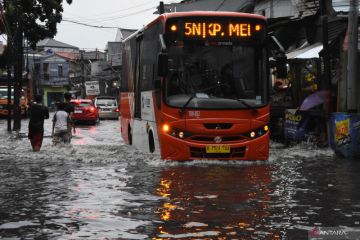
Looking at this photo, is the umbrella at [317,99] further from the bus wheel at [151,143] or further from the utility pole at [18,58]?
the utility pole at [18,58]

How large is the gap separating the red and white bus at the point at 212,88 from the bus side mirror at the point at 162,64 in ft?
1.17

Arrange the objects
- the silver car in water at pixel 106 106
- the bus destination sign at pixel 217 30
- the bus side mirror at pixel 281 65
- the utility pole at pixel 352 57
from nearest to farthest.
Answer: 1. the bus destination sign at pixel 217 30
2. the bus side mirror at pixel 281 65
3. the utility pole at pixel 352 57
4. the silver car in water at pixel 106 106

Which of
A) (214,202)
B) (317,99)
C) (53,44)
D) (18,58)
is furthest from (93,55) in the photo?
(214,202)

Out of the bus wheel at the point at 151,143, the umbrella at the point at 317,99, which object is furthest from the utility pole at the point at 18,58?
the umbrella at the point at 317,99

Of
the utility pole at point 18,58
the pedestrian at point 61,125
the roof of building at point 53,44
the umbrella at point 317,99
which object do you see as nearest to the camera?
the pedestrian at point 61,125

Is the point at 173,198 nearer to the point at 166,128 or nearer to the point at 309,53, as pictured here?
the point at 166,128

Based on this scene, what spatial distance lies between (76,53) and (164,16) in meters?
90.4

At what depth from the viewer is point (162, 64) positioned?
42.8ft

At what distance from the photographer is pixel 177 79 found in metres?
13.8

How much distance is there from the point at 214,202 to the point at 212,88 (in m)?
5.15

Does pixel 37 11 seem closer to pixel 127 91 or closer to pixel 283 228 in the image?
pixel 127 91

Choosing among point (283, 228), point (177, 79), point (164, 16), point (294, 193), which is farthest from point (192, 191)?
point (164, 16)

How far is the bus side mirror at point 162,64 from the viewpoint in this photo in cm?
1297

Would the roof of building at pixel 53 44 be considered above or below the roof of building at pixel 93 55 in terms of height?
above
